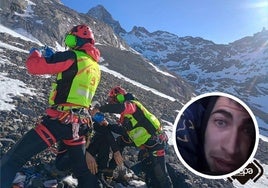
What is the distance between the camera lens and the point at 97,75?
20.7 ft

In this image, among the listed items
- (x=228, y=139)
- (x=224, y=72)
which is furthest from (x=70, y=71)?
(x=224, y=72)

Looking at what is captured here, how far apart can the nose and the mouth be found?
6cm

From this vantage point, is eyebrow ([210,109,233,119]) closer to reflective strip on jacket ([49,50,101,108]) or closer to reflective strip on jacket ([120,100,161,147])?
reflective strip on jacket ([49,50,101,108])

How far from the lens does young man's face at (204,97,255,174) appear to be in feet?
7.14

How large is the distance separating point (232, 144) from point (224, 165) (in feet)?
0.41

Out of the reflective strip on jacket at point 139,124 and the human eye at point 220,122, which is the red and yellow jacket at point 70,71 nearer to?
the reflective strip on jacket at point 139,124

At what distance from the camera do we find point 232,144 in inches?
85.7

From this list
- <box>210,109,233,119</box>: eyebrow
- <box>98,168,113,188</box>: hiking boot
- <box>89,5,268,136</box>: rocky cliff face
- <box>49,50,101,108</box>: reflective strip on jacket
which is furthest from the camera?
<box>89,5,268,136</box>: rocky cliff face

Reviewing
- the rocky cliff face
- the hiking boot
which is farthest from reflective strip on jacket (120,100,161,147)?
the rocky cliff face

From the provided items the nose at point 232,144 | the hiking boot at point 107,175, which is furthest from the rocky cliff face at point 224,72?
the nose at point 232,144

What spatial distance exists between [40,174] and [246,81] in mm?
158003

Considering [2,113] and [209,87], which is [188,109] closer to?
[2,113]

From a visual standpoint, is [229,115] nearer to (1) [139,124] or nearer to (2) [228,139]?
(2) [228,139]

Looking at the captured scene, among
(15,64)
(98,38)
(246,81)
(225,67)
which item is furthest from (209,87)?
(15,64)
